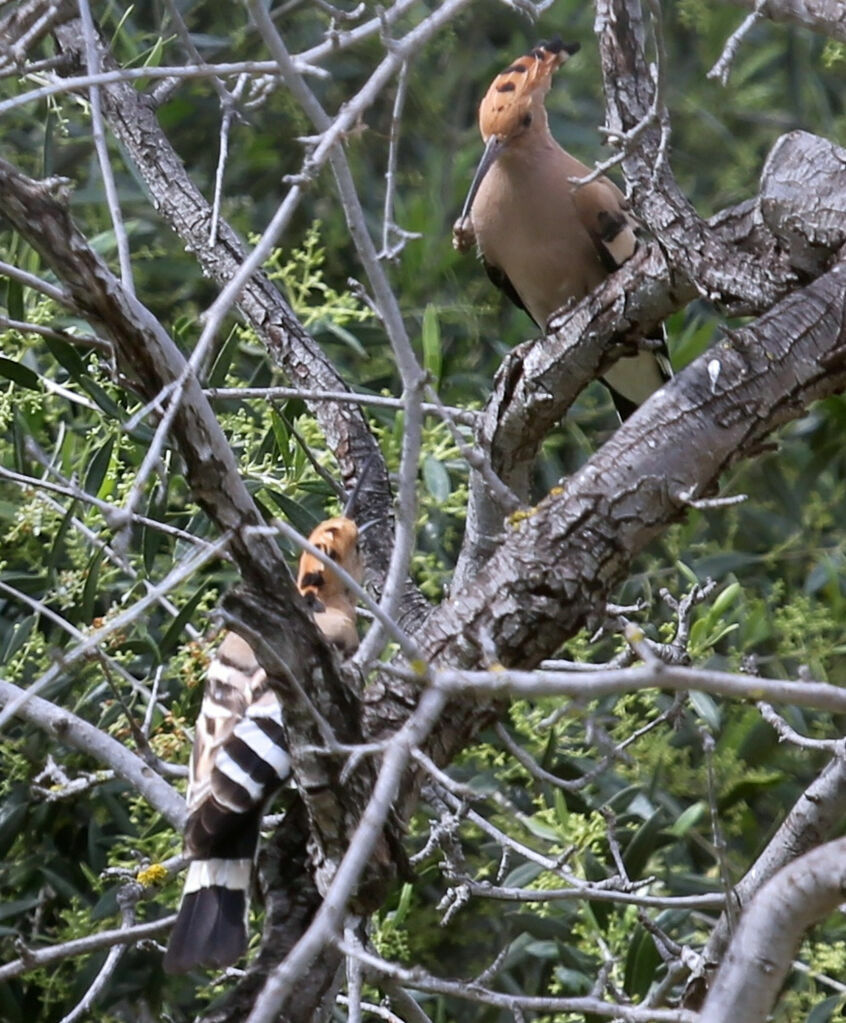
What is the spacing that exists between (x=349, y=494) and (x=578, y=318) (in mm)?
584

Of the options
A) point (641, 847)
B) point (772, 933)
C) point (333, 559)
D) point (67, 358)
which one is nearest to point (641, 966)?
point (641, 847)

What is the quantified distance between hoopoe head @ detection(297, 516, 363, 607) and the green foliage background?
107 mm

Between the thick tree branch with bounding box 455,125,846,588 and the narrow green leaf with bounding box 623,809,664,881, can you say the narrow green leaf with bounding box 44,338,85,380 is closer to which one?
the thick tree branch with bounding box 455,125,846,588

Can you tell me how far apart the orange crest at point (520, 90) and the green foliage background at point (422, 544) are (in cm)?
32

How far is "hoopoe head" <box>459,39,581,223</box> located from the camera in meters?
2.95

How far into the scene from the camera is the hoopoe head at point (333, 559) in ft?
8.31

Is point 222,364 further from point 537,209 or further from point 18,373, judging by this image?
point 537,209

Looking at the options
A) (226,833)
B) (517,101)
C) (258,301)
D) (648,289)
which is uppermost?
(517,101)

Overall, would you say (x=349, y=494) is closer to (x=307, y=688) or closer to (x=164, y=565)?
(x=164, y=565)

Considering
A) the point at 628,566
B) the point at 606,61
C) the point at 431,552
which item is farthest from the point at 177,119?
the point at 628,566

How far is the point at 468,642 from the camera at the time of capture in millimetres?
1924

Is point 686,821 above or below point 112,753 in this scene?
below

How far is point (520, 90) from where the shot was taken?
2979 millimetres

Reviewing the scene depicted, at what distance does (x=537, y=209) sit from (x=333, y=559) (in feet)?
2.84
